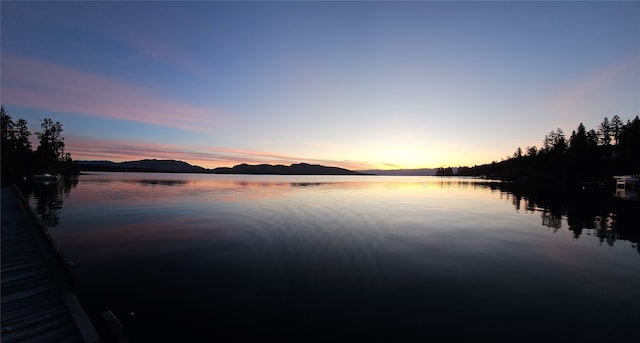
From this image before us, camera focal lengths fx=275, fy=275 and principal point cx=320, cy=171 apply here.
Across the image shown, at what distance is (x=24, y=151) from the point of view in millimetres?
90312

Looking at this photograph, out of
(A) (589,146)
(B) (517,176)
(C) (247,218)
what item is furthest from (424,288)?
(B) (517,176)

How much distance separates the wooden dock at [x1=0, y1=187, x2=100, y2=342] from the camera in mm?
7812

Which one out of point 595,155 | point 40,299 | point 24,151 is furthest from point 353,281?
point 595,155

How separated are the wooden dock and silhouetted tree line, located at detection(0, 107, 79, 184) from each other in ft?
253

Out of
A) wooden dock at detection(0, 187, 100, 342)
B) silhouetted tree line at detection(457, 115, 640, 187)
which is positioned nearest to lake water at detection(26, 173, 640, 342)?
wooden dock at detection(0, 187, 100, 342)

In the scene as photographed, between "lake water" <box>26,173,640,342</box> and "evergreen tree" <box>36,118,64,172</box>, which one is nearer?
"lake water" <box>26,173,640,342</box>

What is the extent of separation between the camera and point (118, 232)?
2373cm

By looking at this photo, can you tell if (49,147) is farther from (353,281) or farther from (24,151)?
(353,281)

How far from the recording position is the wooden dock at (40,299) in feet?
25.6

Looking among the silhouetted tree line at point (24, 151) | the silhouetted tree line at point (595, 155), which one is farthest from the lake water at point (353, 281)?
the silhouetted tree line at point (595, 155)

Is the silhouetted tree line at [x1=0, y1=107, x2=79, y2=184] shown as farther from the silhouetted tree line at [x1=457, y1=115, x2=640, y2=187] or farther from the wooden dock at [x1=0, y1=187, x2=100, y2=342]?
the silhouetted tree line at [x1=457, y1=115, x2=640, y2=187]

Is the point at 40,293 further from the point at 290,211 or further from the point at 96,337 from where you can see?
the point at 290,211

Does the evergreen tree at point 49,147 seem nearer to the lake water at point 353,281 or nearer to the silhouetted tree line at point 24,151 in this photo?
the silhouetted tree line at point 24,151

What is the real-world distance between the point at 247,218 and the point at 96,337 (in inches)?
945
